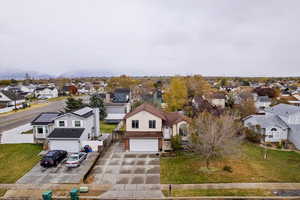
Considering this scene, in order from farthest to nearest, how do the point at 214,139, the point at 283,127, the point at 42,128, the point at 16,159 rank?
the point at 283,127 → the point at 42,128 → the point at 16,159 → the point at 214,139

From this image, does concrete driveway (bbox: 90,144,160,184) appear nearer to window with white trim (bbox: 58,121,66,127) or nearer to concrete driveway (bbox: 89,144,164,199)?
concrete driveway (bbox: 89,144,164,199)

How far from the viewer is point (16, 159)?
2242 centimetres

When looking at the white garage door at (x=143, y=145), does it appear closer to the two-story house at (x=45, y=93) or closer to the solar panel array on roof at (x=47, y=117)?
the solar panel array on roof at (x=47, y=117)

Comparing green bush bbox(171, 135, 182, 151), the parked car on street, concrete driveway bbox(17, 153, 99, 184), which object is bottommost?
concrete driveway bbox(17, 153, 99, 184)

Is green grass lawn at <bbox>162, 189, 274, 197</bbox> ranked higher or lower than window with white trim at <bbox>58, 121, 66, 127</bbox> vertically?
lower

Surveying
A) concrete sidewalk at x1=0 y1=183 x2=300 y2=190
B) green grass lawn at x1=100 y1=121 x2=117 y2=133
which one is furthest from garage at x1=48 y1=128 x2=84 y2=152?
green grass lawn at x1=100 y1=121 x2=117 y2=133

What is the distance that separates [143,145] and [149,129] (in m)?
2.36

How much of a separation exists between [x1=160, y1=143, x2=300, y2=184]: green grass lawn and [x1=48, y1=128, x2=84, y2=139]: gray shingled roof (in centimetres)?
1164

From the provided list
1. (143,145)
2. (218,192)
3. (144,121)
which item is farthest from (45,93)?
(218,192)

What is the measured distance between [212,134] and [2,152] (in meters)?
26.4

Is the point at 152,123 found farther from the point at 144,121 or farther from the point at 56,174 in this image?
the point at 56,174

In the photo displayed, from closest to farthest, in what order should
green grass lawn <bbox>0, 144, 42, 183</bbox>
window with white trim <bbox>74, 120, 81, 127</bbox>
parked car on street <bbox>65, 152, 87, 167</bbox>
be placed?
green grass lawn <bbox>0, 144, 42, 183</bbox> → parked car on street <bbox>65, 152, 87, 167</bbox> → window with white trim <bbox>74, 120, 81, 127</bbox>

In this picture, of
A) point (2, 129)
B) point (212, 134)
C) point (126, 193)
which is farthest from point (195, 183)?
point (2, 129)

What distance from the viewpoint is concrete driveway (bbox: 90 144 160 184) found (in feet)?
57.9
